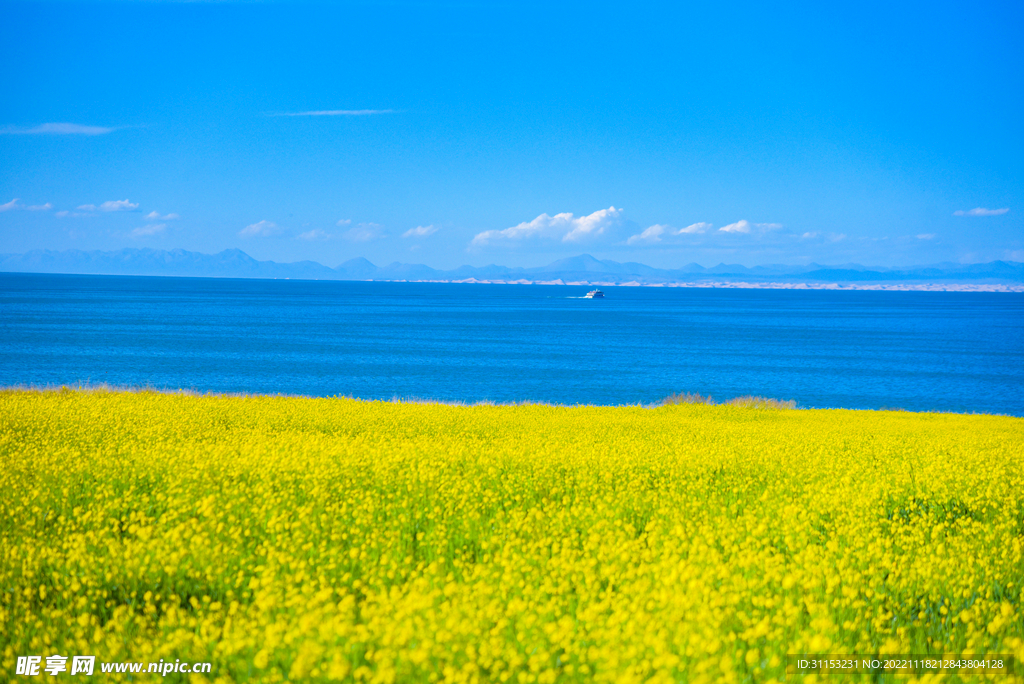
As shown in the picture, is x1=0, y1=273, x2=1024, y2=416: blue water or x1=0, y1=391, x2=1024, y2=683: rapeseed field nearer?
x1=0, y1=391, x2=1024, y2=683: rapeseed field

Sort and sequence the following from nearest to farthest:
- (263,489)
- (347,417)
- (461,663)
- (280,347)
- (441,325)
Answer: (461,663), (263,489), (347,417), (280,347), (441,325)

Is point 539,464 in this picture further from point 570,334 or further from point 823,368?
point 570,334

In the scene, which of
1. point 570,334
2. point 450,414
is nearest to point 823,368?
point 570,334

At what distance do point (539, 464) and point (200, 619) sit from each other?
6.17 metres

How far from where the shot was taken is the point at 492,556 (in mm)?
6859

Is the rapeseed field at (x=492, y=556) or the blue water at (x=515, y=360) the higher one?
the rapeseed field at (x=492, y=556)

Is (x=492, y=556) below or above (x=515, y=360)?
above

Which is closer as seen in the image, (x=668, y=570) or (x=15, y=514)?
(x=668, y=570)

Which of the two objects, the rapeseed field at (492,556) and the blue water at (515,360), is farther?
the blue water at (515,360)

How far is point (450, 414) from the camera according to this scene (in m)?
18.4

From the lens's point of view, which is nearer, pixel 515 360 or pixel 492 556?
pixel 492 556

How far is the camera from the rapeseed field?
4629 millimetres

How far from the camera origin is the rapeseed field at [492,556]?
15.2 ft

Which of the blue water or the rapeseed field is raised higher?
the rapeseed field
